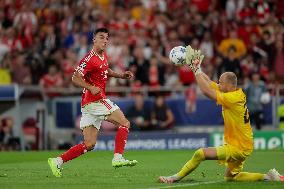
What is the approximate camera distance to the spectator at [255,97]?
2514cm

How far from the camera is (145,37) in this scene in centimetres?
2773

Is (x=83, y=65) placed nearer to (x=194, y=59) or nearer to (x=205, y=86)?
(x=194, y=59)

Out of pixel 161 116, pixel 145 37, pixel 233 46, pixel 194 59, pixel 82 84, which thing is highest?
pixel 145 37

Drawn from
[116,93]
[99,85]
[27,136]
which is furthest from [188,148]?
[99,85]

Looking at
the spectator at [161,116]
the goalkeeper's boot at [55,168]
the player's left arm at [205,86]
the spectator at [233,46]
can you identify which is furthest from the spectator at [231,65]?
the player's left arm at [205,86]

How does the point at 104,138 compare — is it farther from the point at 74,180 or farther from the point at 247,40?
the point at 74,180

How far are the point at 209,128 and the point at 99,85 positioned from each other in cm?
1027

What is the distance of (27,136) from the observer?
27.0m

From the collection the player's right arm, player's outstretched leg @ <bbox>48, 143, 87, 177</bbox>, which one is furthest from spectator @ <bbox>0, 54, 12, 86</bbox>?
player's outstretched leg @ <bbox>48, 143, 87, 177</bbox>

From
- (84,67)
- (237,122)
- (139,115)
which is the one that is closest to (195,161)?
(237,122)

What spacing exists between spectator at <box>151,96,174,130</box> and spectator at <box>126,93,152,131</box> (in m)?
0.20

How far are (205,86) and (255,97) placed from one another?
1246 centimetres

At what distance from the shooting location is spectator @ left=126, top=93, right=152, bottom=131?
2598 centimetres

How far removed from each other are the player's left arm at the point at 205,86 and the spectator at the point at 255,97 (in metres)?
12.2
